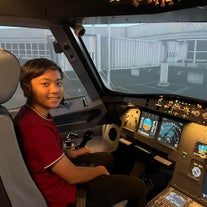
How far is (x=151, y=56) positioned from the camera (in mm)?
2342

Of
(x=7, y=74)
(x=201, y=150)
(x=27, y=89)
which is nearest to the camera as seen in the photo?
(x=7, y=74)

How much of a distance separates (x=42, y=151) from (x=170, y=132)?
120cm

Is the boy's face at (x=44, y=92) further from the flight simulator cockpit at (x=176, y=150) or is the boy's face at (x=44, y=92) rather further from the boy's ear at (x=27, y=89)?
the flight simulator cockpit at (x=176, y=150)

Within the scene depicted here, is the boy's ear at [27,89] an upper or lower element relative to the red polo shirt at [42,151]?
upper

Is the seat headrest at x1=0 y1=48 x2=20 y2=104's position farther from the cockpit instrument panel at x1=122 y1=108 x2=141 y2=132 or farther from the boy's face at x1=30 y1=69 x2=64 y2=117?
the cockpit instrument panel at x1=122 y1=108 x2=141 y2=132

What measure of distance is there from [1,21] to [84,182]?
4.25 feet

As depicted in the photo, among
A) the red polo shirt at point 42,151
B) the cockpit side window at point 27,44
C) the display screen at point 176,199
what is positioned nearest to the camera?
the red polo shirt at point 42,151

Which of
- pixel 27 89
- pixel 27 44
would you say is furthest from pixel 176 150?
pixel 27 44

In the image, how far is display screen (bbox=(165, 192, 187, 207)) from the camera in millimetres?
1621

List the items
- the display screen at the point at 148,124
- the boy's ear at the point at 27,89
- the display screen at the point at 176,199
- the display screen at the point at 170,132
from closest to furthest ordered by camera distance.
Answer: the boy's ear at the point at 27,89 < the display screen at the point at 176,199 < the display screen at the point at 170,132 < the display screen at the point at 148,124

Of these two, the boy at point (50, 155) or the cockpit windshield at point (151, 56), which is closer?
the boy at point (50, 155)

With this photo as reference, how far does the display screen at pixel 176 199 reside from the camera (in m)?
1.62

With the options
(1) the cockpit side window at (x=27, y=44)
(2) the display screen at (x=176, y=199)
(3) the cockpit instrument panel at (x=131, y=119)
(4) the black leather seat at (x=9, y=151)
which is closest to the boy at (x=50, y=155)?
(4) the black leather seat at (x=9, y=151)

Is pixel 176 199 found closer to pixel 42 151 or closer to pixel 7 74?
pixel 42 151
